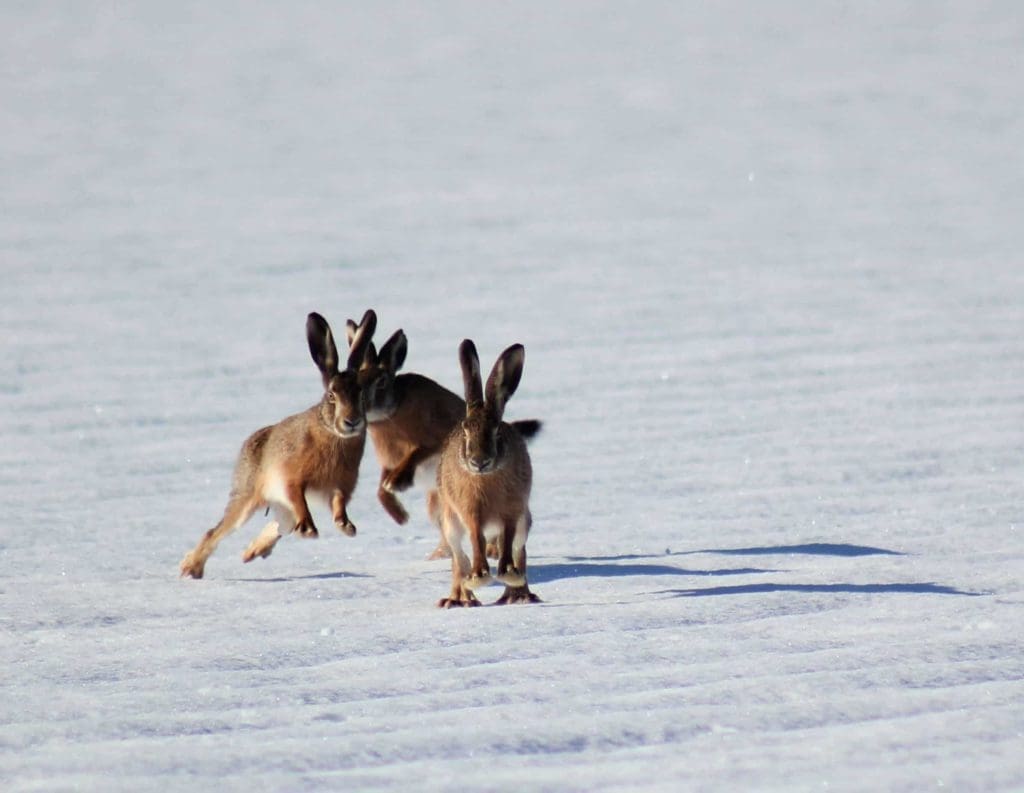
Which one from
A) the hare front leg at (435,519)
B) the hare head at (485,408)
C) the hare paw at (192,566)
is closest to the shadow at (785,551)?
the hare front leg at (435,519)

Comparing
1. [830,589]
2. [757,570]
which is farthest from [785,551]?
[830,589]

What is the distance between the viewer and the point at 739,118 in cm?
1892

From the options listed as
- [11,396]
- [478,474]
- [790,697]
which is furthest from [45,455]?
[790,697]

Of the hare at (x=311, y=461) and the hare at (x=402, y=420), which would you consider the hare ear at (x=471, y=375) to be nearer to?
the hare at (x=311, y=461)

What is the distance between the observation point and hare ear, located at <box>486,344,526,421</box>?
254 inches

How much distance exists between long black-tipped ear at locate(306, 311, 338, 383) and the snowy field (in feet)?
2.65

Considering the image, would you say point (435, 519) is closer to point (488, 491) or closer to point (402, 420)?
point (402, 420)

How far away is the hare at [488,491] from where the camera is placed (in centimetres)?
636

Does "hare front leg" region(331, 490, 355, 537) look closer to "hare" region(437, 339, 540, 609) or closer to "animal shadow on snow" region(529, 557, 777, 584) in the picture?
"hare" region(437, 339, 540, 609)

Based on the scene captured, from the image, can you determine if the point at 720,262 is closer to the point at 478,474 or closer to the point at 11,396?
the point at 11,396

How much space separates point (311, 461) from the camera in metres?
7.29

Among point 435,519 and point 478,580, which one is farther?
point 435,519

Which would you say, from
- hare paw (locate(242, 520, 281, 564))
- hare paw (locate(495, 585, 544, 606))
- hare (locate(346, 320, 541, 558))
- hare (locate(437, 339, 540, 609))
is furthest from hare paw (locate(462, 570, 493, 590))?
hare paw (locate(242, 520, 281, 564))

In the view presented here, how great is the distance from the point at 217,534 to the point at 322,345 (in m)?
0.87
